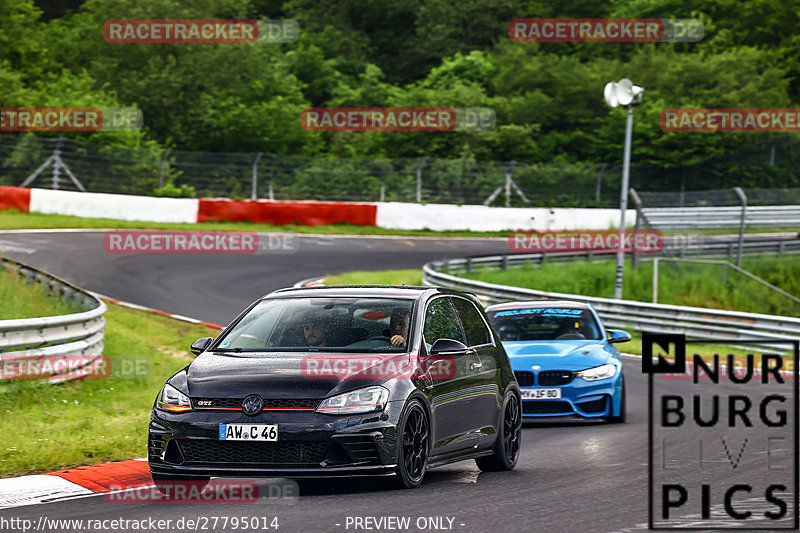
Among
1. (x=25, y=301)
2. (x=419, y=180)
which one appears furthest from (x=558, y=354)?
(x=419, y=180)

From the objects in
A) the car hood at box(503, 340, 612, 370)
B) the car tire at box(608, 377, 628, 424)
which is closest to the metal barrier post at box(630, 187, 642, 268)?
the car hood at box(503, 340, 612, 370)

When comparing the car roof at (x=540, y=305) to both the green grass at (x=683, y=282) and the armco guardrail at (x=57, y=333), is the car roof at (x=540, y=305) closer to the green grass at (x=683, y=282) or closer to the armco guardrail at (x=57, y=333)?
the armco guardrail at (x=57, y=333)

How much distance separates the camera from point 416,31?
3076 inches

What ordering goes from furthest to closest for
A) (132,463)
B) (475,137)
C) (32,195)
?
(475,137)
(32,195)
(132,463)

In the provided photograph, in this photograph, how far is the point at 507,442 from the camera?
10.5 metres

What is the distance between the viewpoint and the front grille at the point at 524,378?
13.9m

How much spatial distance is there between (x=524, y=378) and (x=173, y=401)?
6186mm

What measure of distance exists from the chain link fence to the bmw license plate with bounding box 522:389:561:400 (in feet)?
91.4

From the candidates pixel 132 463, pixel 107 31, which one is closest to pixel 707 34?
pixel 107 31

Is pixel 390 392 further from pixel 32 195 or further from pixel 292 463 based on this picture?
pixel 32 195

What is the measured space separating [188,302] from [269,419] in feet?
56.9

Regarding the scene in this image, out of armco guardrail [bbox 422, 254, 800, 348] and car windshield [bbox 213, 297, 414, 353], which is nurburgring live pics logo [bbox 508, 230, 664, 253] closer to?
armco guardrail [bbox 422, 254, 800, 348]

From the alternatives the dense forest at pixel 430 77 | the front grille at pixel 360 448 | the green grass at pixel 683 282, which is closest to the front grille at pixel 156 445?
the front grille at pixel 360 448

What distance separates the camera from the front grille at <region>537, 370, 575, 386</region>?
13.8 meters
